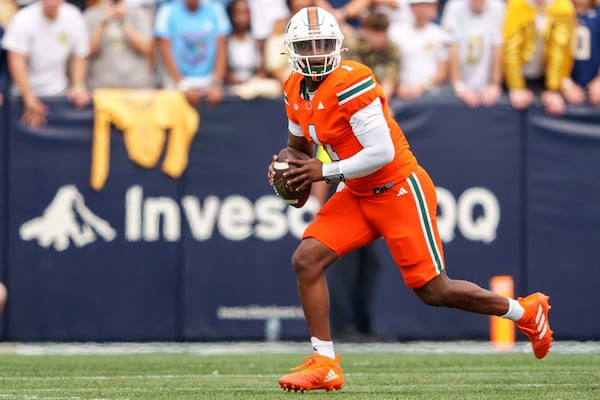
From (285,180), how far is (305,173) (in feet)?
0.41

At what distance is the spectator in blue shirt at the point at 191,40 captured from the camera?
34.6 ft

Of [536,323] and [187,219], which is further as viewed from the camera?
[187,219]

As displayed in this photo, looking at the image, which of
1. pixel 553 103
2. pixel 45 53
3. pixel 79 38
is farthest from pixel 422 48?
pixel 45 53

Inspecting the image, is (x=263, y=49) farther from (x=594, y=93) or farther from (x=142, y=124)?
(x=594, y=93)

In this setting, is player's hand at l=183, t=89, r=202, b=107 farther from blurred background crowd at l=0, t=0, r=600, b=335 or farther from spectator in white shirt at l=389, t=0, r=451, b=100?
spectator in white shirt at l=389, t=0, r=451, b=100

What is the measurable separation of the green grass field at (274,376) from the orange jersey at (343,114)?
3.58 ft

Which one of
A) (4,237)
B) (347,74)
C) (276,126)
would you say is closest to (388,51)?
(276,126)

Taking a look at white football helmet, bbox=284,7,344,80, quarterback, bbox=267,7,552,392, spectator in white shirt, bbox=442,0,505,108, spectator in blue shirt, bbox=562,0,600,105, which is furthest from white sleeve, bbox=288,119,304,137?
spectator in blue shirt, bbox=562,0,600,105

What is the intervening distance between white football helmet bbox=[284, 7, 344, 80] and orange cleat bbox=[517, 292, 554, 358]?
163cm

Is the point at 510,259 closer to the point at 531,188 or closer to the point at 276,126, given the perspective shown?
the point at 531,188

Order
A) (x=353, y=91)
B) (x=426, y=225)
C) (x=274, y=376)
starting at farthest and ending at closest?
(x=274, y=376), (x=426, y=225), (x=353, y=91)

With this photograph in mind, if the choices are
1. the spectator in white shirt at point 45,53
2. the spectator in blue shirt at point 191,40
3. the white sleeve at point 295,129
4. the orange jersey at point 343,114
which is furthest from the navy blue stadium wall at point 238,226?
the orange jersey at point 343,114

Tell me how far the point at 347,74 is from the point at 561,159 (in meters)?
4.64

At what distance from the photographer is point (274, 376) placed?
7.51 m
